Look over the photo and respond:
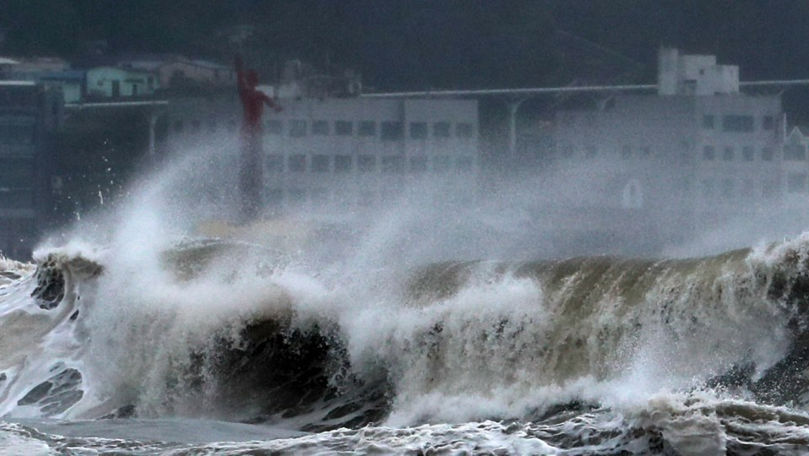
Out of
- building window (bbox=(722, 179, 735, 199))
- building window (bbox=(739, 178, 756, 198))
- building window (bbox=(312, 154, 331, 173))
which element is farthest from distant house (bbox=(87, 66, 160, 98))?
building window (bbox=(739, 178, 756, 198))

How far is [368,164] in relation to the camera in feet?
125

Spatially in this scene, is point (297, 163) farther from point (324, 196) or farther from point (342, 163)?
point (324, 196)

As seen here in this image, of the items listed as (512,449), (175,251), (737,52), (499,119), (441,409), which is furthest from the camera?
(499,119)

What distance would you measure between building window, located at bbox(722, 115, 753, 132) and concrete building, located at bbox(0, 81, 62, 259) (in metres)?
17.9

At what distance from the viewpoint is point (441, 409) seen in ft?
39.6

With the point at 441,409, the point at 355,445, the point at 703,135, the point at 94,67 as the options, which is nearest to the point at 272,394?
the point at 441,409

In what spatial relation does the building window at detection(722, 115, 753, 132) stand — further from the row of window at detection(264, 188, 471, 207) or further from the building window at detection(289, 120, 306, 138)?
the building window at detection(289, 120, 306, 138)

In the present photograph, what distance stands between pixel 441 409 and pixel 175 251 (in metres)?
7.46

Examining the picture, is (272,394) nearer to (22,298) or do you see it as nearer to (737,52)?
(22,298)

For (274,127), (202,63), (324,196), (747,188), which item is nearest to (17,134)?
(202,63)

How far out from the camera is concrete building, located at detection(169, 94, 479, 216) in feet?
122

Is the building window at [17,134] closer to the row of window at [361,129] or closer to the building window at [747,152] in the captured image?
the row of window at [361,129]

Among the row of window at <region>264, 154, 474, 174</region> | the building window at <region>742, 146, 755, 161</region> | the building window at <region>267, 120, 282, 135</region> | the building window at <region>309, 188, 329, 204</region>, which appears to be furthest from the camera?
the building window at <region>267, 120, 282, 135</region>

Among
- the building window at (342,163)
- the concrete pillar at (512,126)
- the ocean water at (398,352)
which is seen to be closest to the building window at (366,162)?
the building window at (342,163)
